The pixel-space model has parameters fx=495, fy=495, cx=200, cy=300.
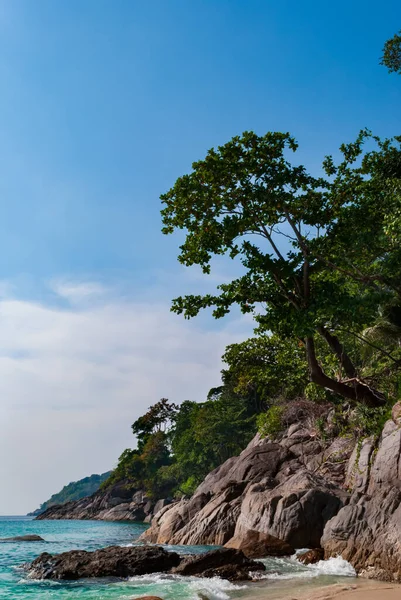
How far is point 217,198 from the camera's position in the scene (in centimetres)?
1614

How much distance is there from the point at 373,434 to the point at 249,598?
12.8 metres

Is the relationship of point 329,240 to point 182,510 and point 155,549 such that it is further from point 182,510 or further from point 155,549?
point 182,510

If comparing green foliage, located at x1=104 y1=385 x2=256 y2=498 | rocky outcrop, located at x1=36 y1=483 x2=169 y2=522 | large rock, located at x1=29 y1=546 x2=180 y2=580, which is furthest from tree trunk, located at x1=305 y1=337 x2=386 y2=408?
rocky outcrop, located at x1=36 y1=483 x2=169 y2=522

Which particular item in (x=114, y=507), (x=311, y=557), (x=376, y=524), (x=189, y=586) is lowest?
(x=311, y=557)

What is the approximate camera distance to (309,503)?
18953 mm

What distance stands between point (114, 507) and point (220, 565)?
2755 inches

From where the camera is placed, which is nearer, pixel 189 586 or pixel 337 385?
pixel 189 586

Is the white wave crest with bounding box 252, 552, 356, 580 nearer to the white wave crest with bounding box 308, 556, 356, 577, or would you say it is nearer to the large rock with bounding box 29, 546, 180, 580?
the white wave crest with bounding box 308, 556, 356, 577

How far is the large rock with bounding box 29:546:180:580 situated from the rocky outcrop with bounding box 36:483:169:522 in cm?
4910

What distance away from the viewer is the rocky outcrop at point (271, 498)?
18.7m

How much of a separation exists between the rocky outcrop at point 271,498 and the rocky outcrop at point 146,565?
3.62 metres

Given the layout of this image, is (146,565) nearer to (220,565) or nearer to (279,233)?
(220,565)

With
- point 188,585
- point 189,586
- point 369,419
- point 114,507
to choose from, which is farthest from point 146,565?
point 114,507

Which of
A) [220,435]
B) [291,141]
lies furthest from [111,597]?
[220,435]
